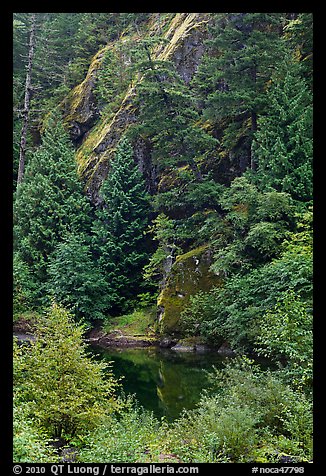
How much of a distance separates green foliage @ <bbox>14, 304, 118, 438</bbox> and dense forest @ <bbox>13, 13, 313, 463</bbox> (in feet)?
0.10

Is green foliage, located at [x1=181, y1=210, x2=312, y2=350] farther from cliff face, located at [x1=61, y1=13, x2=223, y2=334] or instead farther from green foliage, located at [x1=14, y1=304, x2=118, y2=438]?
green foliage, located at [x1=14, y1=304, x2=118, y2=438]

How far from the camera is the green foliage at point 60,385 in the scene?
6.10 metres

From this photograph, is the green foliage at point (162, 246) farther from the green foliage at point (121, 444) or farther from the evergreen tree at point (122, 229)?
the green foliage at point (121, 444)

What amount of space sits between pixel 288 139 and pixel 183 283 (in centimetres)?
731

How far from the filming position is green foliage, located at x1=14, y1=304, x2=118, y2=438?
20.0ft

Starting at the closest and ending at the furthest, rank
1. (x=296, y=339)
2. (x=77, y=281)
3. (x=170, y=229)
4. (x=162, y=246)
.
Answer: (x=296, y=339) → (x=170, y=229) → (x=77, y=281) → (x=162, y=246)

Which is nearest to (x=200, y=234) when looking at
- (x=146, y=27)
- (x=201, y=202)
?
(x=201, y=202)

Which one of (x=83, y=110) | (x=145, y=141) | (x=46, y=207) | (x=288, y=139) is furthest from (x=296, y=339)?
(x=83, y=110)

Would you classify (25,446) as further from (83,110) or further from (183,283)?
(83,110)

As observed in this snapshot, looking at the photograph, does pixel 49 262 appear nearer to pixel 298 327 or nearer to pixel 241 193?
pixel 241 193

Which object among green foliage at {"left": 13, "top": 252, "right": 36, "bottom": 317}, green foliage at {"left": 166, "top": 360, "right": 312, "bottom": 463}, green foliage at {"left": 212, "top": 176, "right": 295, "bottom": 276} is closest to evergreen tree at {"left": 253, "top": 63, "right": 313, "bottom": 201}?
green foliage at {"left": 212, "top": 176, "right": 295, "bottom": 276}

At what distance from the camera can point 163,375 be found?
45.2 ft
